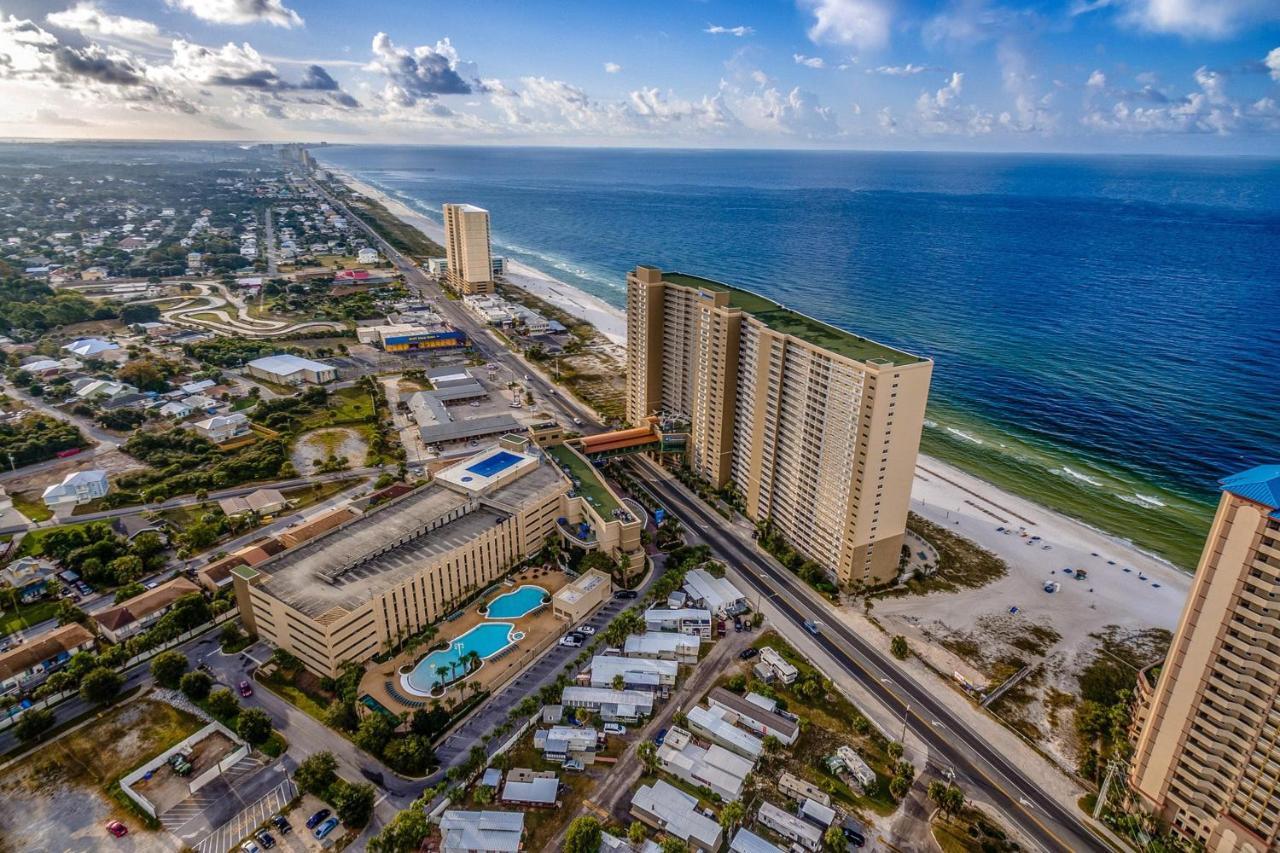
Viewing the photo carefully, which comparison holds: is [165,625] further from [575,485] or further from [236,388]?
[236,388]

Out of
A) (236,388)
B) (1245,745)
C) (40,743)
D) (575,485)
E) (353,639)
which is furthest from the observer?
(236,388)

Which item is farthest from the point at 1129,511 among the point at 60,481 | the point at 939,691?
the point at 60,481

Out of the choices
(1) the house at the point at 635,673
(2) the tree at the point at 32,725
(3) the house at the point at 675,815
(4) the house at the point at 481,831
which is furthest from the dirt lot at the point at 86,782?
(1) the house at the point at 635,673

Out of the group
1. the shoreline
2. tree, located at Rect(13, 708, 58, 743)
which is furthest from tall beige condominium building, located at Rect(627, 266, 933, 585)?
tree, located at Rect(13, 708, 58, 743)

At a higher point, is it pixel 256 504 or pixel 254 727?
pixel 254 727

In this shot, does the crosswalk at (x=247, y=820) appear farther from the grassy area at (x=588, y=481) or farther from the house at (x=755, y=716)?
the grassy area at (x=588, y=481)

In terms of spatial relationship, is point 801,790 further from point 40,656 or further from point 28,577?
point 28,577

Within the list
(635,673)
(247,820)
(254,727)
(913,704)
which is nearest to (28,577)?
(254,727)
